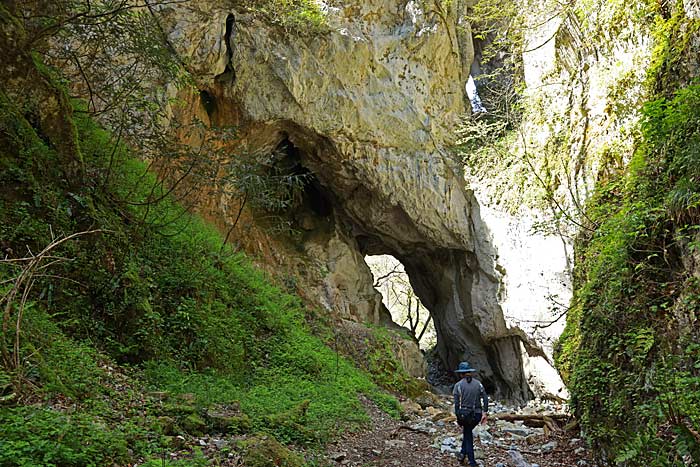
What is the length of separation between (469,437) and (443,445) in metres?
0.80

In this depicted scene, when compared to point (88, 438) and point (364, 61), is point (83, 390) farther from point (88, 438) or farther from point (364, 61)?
point (364, 61)

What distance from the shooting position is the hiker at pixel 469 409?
5191 mm

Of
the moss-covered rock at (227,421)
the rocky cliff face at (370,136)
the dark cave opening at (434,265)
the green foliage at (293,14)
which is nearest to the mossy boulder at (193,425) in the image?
the moss-covered rock at (227,421)

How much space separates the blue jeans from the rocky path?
0.21 metres

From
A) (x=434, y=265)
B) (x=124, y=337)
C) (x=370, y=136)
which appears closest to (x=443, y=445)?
(x=124, y=337)

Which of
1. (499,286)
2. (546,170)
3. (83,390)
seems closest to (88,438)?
(83,390)

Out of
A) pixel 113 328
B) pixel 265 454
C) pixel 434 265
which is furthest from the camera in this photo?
pixel 434 265

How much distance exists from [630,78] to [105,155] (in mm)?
9245

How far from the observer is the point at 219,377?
5.37 meters

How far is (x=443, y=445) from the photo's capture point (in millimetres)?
5863

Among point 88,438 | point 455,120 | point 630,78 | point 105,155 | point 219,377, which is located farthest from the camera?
point 455,120

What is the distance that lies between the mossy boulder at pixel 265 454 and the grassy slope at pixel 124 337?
0.07 m

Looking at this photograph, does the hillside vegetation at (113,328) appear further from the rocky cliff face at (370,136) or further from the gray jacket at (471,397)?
the rocky cliff face at (370,136)

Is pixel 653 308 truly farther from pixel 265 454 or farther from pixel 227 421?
pixel 227 421
